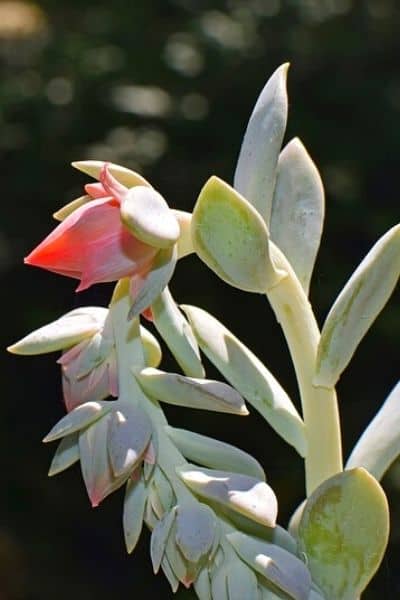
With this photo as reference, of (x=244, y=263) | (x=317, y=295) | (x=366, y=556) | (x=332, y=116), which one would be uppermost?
(x=244, y=263)

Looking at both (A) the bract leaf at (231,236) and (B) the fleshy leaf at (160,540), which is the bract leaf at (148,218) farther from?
(B) the fleshy leaf at (160,540)

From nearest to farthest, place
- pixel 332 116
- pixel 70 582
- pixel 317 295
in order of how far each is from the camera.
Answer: pixel 317 295, pixel 70 582, pixel 332 116

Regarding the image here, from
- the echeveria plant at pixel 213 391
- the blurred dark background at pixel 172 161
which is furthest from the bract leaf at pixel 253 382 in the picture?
the blurred dark background at pixel 172 161

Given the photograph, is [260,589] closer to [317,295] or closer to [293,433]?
[293,433]

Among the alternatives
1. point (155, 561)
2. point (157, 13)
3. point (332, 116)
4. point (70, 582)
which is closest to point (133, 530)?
point (155, 561)

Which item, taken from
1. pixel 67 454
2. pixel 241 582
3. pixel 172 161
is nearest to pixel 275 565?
pixel 241 582

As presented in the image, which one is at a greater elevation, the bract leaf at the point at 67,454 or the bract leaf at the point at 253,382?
the bract leaf at the point at 253,382

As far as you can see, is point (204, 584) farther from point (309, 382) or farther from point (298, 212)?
point (298, 212)
